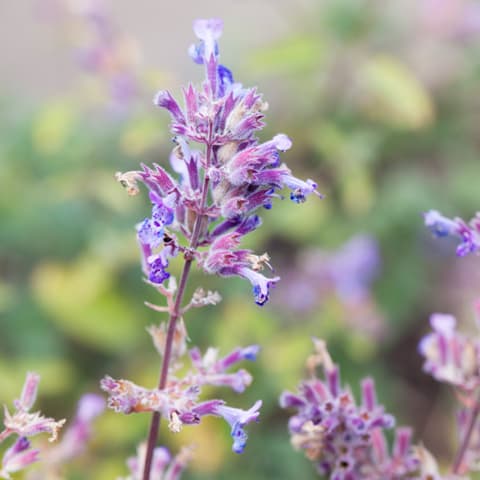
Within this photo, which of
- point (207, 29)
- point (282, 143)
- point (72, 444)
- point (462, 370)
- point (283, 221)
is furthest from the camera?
point (283, 221)

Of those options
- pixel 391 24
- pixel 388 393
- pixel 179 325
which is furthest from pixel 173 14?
pixel 179 325

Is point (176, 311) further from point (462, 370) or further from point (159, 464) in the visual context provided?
point (462, 370)

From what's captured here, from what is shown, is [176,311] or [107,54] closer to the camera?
[176,311]

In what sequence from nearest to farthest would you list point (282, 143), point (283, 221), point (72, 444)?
point (282, 143), point (72, 444), point (283, 221)

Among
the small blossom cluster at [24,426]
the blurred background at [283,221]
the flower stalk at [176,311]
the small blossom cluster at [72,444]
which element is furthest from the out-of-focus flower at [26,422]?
the blurred background at [283,221]

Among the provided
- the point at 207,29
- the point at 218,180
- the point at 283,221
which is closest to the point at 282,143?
the point at 218,180

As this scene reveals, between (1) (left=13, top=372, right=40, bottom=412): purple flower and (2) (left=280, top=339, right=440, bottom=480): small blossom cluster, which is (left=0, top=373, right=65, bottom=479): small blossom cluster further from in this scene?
(2) (left=280, top=339, right=440, bottom=480): small blossom cluster

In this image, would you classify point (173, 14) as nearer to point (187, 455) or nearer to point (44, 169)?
point (44, 169)
